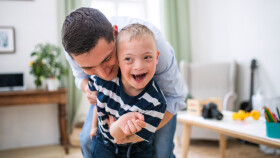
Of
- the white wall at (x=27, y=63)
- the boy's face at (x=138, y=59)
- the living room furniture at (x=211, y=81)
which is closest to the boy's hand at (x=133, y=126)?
the boy's face at (x=138, y=59)

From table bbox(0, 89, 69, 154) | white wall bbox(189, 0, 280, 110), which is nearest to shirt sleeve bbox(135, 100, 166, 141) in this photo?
table bbox(0, 89, 69, 154)

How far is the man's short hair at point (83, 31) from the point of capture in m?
0.75

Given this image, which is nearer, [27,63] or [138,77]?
[138,77]

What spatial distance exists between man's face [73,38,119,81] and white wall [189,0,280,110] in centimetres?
244

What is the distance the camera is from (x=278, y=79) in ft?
8.38

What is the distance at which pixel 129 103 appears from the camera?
3.03ft

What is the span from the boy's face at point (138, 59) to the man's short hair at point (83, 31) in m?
0.09

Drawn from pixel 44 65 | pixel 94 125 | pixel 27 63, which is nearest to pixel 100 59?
pixel 94 125

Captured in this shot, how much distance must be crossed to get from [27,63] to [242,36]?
3196 millimetres

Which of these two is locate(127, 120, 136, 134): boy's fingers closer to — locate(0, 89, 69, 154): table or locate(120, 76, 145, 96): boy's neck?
locate(120, 76, 145, 96): boy's neck

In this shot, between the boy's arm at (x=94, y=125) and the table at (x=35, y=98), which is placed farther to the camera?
the table at (x=35, y=98)

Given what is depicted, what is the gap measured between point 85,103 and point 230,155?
228cm

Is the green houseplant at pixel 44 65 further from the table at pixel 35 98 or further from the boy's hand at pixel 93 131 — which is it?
the boy's hand at pixel 93 131

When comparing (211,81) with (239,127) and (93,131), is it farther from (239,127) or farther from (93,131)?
(93,131)
